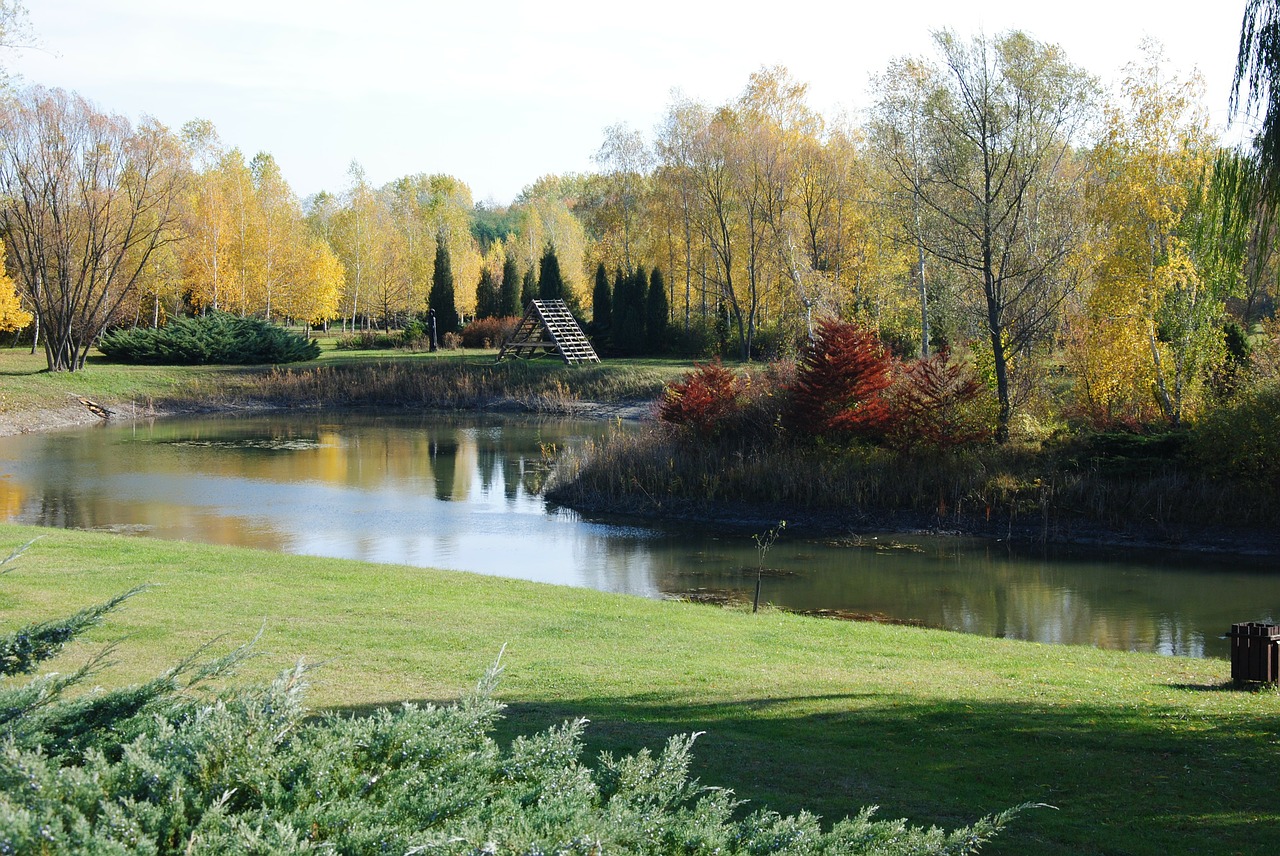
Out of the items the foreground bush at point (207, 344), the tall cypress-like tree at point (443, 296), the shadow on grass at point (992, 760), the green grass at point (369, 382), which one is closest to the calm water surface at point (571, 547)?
the shadow on grass at point (992, 760)

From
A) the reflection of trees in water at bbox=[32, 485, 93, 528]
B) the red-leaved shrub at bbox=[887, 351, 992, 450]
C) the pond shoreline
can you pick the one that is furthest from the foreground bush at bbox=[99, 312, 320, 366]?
the red-leaved shrub at bbox=[887, 351, 992, 450]

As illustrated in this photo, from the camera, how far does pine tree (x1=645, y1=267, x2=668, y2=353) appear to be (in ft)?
172

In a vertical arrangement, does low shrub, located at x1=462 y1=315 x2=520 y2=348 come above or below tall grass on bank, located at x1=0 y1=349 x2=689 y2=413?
above

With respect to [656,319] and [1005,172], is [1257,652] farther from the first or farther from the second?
[656,319]

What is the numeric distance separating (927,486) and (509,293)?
41692 mm

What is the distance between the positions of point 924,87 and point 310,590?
20.4m

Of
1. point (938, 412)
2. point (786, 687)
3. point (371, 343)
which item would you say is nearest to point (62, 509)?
point (938, 412)

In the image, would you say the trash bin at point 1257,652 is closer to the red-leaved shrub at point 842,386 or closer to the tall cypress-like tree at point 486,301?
the red-leaved shrub at point 842,386

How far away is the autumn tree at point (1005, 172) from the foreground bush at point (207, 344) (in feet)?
111

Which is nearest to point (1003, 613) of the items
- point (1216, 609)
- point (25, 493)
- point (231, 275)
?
point (1216, 609)

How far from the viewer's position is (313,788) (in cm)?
332

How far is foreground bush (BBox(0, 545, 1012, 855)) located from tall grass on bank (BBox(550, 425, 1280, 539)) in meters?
19.4

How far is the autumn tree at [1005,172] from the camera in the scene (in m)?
24.4

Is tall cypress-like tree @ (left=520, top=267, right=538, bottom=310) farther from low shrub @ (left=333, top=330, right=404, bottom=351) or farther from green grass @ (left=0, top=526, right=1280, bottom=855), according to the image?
green grass @ (left=0, top=526, right=1280, bottom=855)
